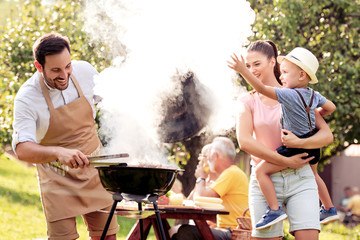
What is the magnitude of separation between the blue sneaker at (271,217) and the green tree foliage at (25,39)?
4.36 metres

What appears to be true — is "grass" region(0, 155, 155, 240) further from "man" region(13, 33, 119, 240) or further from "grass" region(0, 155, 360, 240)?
"man" region(13, 33, 119, 240)

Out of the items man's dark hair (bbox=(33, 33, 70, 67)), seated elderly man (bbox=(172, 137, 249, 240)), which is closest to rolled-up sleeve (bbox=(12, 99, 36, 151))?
man's dark hair (bbox=(33, 33, 70, 67))

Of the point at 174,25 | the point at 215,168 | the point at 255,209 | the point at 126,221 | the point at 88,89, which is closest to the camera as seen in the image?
the point at 255,209

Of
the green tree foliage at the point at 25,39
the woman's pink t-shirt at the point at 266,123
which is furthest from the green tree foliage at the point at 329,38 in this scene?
the woman's pink t-shirt at the point at 266,123

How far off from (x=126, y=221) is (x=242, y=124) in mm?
6964

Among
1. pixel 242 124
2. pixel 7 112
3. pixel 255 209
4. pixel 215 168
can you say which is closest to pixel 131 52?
pixel 215 168

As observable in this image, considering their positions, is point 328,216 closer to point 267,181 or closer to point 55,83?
point 267,181

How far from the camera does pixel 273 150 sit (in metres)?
3.24

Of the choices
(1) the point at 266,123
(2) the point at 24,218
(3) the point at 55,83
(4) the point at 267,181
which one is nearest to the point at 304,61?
(1) the point at 266,123

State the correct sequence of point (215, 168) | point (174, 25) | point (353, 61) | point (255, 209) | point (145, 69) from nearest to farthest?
point (255, 209), point (145, 69), point (174, 25), point (215, 168), point (353, 61)

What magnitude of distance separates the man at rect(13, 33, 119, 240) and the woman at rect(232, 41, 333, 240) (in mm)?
1057

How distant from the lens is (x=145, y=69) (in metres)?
4.52

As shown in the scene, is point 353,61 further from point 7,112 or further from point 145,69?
point 7,112

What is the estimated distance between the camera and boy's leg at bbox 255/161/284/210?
10.2ft
